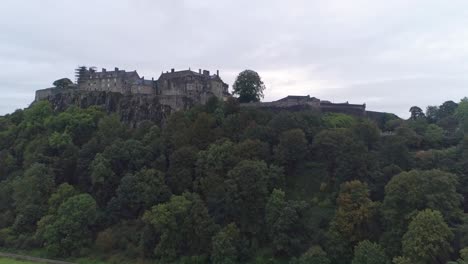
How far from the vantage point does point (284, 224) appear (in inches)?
1705

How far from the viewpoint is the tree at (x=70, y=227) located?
4844 cm

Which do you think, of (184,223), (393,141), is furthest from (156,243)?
(393,141)

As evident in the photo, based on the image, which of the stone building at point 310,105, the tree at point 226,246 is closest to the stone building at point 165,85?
the stone building at point 310,105

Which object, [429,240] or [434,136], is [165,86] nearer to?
[434,136]

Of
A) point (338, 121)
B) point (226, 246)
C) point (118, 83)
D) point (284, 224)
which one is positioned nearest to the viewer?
point (284, 224)

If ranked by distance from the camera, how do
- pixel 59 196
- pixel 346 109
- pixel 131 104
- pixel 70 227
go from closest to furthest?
pixel 70 227
pixel 59 196
pixel 346 109
pixel 131 104

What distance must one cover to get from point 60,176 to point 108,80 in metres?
23.6

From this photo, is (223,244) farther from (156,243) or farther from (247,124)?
(247,124)

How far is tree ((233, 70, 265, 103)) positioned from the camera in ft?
246

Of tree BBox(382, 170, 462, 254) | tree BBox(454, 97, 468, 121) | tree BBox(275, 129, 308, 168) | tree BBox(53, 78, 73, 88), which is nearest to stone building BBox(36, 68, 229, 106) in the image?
tree BBox(53, 78, 73, 88)

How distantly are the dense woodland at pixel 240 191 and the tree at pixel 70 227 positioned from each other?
13 cm

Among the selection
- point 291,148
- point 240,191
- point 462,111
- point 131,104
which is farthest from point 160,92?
point 462,111

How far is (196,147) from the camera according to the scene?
5556 centimetres

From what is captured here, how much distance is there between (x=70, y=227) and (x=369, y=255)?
29.7 m
